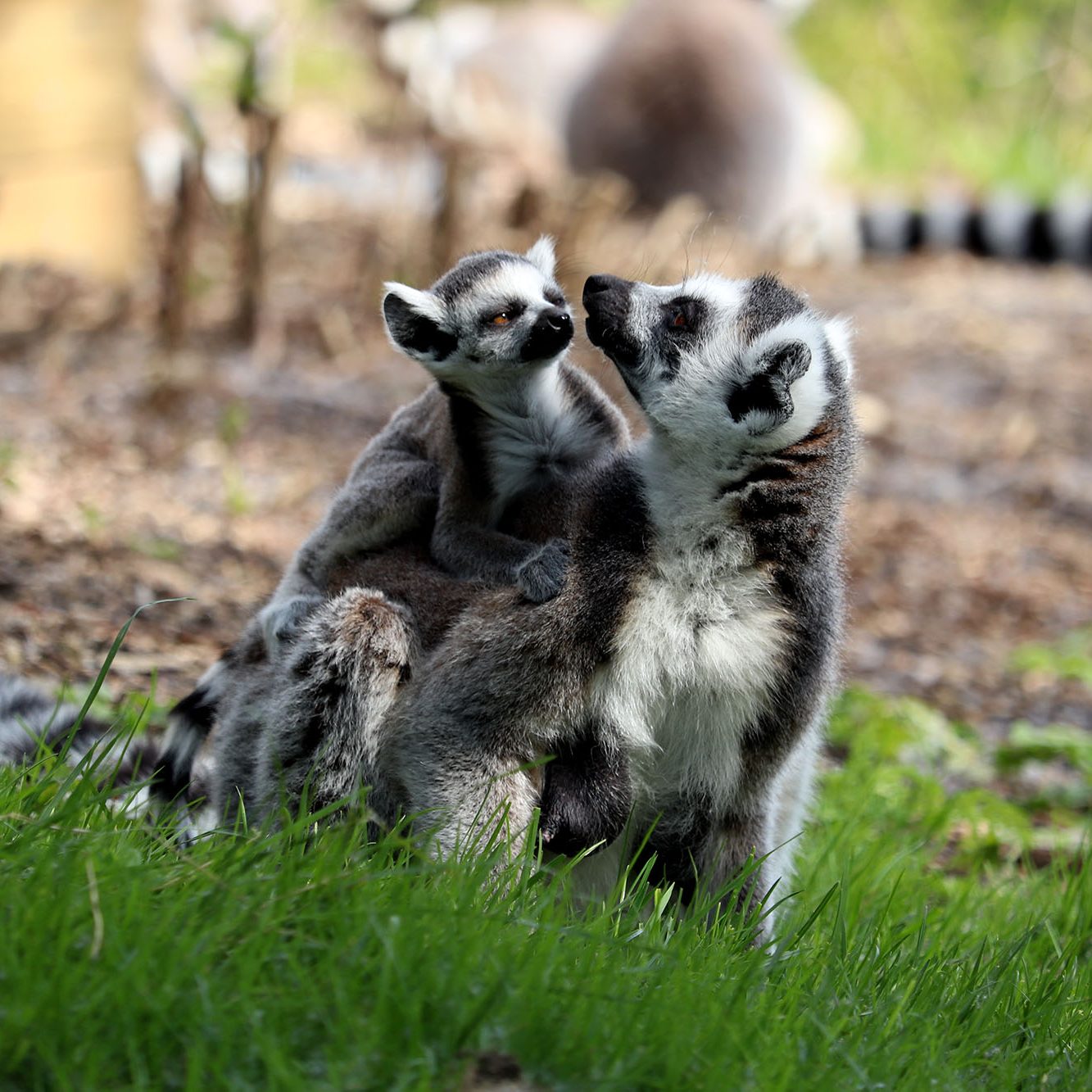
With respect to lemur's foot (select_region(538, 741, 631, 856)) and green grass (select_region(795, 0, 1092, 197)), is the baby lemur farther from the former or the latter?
green grass (select_region(795, 0, 1092, 197))

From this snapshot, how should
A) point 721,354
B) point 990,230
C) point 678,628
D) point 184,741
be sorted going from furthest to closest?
1. point 990,230
2. point 184,741
3. point 721,354
4. point 678,628

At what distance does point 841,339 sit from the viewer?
335 cm

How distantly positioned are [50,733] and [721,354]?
188 centimetres

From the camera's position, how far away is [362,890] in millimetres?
2377

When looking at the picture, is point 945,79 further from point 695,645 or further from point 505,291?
point 695,645

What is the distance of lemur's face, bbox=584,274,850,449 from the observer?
3.04m

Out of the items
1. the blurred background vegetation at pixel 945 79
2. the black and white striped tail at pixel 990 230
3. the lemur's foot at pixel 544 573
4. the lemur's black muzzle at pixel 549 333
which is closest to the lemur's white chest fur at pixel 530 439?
the lemur's black muzzle at pixel 549 333

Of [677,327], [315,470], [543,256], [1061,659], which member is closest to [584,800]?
[677,327]

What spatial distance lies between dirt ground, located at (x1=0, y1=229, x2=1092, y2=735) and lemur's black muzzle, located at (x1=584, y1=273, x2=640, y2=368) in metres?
1.60

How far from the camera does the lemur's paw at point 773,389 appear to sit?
301 cm

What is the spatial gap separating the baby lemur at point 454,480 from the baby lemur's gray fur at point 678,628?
257mm

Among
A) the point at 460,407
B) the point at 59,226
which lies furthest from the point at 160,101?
the point at 460,407

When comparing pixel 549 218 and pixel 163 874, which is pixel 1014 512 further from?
pixel 163 874

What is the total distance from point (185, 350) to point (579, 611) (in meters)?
5.90
